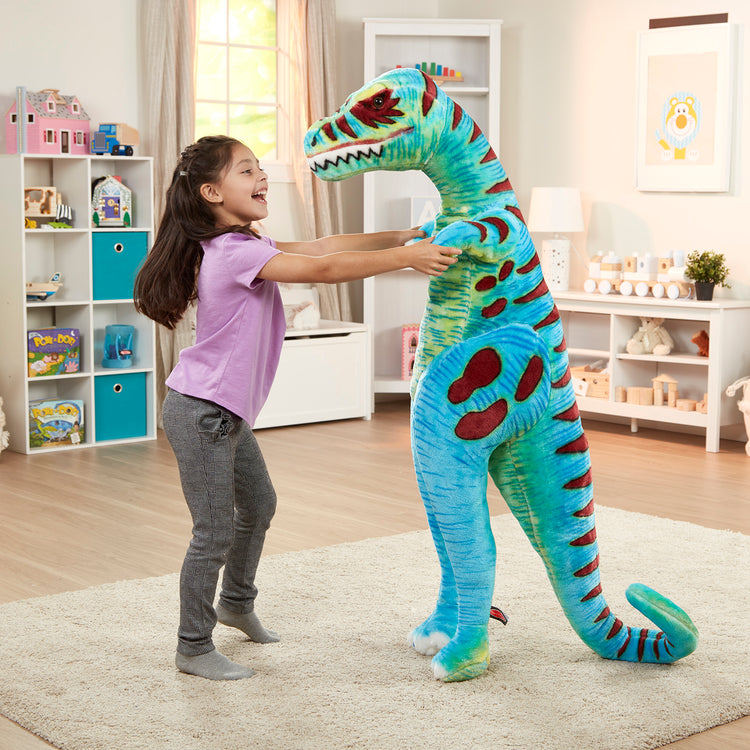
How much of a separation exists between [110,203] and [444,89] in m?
2.00

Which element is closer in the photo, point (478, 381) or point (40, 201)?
point (478, 381)

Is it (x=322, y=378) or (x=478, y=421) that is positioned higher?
(x=478, y=421)

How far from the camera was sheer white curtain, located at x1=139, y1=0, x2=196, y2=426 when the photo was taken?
552 cm

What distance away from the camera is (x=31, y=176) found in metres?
5.28

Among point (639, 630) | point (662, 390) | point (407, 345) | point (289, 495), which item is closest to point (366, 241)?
point (639, 630)

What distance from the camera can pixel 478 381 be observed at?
2.29 metres

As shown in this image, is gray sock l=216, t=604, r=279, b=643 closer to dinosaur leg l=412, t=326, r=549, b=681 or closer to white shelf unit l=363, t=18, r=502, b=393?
dinosaur leg l=412, t=326, r=549, b=681

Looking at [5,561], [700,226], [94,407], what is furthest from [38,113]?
[700,226]

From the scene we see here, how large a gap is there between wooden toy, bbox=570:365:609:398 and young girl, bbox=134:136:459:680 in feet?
11.2

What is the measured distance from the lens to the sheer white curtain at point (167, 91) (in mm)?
5520

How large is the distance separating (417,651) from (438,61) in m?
4.40

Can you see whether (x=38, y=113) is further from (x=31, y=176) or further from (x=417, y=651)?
(x=417, y=651)

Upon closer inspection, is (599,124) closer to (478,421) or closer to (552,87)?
(552,87)

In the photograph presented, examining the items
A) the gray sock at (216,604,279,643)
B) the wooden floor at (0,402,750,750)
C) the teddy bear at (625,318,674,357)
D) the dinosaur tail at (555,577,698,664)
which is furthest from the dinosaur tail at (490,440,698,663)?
the teddy bear at (625,318,674,357)
